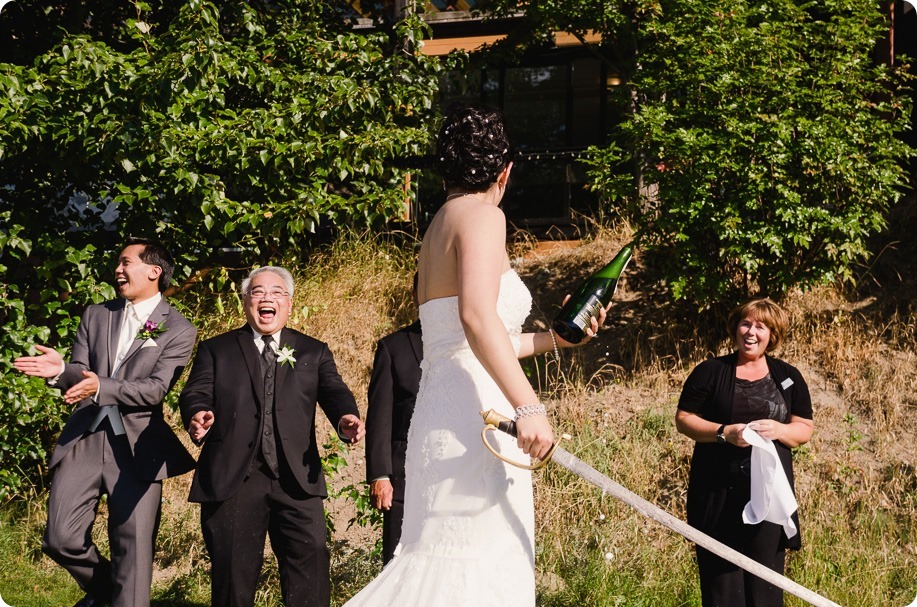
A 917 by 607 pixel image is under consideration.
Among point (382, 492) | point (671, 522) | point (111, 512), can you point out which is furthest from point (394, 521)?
point (671, 522)

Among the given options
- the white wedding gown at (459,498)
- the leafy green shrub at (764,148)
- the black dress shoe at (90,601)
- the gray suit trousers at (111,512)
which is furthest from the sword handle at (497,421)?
the leafy green shrub at (764,148)

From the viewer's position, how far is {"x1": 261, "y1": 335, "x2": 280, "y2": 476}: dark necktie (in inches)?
191

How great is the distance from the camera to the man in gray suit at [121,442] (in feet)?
16.6

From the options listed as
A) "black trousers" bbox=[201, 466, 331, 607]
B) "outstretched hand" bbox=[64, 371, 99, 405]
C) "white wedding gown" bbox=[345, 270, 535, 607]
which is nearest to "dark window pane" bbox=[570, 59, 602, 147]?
"black trousers" bbox=[201, 466, 331, 607]

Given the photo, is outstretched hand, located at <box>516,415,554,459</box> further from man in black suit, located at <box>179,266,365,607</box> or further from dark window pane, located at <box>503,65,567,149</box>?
dark window pane, located at <box>503,65,567,149</box>

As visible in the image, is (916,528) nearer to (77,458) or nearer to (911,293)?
(911,293)

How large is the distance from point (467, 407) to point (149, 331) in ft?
9.60

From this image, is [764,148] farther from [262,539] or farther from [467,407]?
[467,407]

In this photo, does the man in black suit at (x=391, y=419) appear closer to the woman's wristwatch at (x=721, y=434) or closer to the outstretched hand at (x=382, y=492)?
the outstretched hand at (x=382, y=492)

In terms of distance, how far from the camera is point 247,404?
490 centimetres

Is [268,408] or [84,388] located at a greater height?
[84,388]

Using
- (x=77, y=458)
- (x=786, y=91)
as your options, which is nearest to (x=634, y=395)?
(x=786, y=91)

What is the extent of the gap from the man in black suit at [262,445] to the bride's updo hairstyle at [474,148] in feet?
6.93

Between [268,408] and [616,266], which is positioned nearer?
[616,266]
